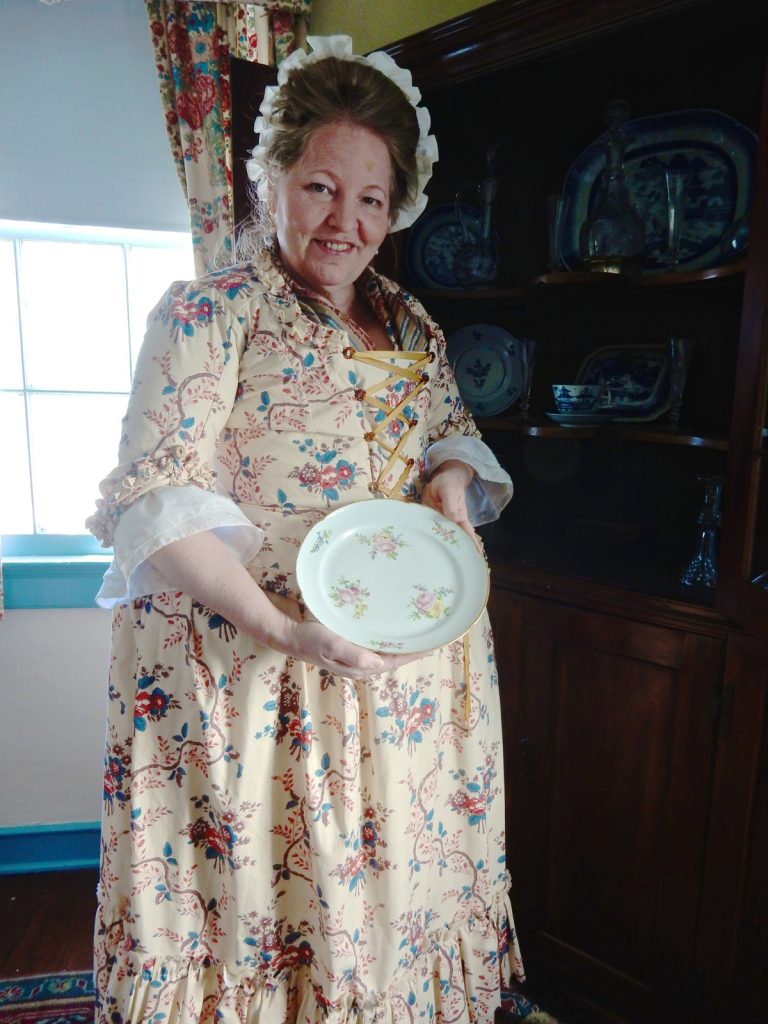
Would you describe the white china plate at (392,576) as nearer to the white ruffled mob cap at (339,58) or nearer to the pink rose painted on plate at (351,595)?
the pink rose painted on plate at (351,595)

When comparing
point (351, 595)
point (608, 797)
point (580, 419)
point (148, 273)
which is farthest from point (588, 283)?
point (148, 273)

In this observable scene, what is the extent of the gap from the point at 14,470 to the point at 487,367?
1.35 meters

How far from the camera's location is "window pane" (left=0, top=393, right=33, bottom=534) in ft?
6.50

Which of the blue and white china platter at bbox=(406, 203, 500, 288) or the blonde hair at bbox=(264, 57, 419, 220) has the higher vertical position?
the blonde hair at bbox=(264, 57, 419, 220)

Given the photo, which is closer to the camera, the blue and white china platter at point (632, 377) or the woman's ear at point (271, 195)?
the woman's ear at point (271, 195)

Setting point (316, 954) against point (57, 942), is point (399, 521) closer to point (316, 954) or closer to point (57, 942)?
point (316, 954)

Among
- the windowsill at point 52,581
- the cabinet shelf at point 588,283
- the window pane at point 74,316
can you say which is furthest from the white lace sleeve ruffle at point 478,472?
the window pane at point 74,316

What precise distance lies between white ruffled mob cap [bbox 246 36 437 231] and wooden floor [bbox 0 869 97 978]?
1.72 meters

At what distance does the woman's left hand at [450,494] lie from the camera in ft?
3.95

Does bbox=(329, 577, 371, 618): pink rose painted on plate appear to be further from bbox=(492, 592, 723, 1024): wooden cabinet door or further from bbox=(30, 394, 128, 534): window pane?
bbox=(30, 394, 128, 534): window pane

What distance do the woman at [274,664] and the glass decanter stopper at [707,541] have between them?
20.1 inches

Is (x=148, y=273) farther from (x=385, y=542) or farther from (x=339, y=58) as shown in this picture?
(x=385, y=542)

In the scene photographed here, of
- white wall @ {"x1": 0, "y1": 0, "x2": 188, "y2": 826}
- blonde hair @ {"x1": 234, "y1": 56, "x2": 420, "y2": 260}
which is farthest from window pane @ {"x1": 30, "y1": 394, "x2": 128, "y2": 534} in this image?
blonde hair @ {"x1": 234, "y1": 56, "x2": 420, "y2": 260}

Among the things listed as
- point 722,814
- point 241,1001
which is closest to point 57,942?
point 241,1001
